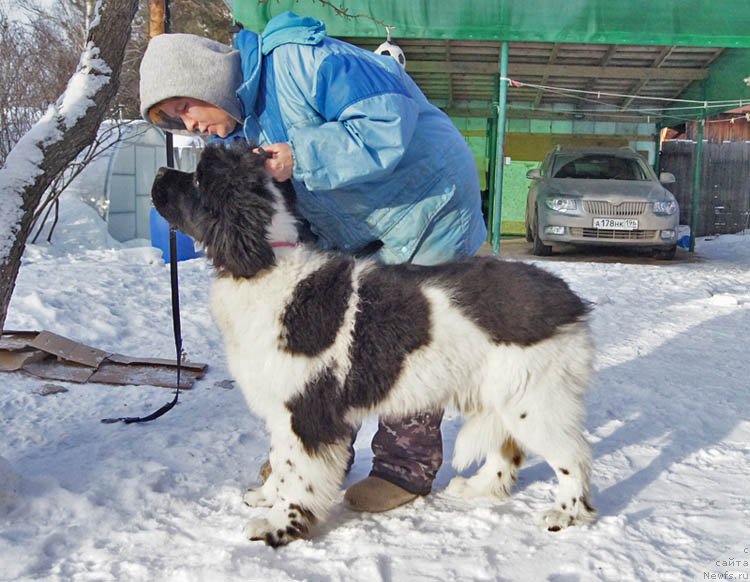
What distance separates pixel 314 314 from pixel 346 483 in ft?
3.46

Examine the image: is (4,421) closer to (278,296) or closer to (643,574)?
(278,296)

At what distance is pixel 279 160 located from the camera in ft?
8.73

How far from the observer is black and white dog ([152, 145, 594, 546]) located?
2.70 m

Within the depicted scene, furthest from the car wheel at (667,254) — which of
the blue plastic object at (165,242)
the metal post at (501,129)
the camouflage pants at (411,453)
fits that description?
the camouflage pants at (411,453)

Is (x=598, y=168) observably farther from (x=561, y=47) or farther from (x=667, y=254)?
(x=561, y=47)

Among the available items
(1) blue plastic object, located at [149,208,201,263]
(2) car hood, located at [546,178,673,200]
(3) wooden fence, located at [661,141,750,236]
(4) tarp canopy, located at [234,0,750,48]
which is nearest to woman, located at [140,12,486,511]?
(1) blue plastic object, located at [149,208,201,263]

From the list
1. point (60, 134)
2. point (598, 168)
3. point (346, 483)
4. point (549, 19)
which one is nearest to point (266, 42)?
point (60, 134)

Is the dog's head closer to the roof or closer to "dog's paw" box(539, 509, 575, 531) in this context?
"dog's paw" box(539, 509, 575, 531)

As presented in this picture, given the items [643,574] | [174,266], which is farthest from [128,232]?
[643,574]

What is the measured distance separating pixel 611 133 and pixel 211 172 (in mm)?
15342

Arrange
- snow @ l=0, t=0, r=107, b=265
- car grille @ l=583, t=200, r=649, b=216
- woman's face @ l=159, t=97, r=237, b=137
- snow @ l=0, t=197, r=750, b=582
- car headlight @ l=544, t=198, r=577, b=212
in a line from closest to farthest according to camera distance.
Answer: snow @ l=0, t=197, r=750, b=582 → woman's face @ l=159, t=97, r=237, b=137 → snow @ l=0, t=0, r=107, b=265 → car grille @ l=583, t=200, r=649, b=216 → car headlight @ l=544, t=198, r=577, b=212

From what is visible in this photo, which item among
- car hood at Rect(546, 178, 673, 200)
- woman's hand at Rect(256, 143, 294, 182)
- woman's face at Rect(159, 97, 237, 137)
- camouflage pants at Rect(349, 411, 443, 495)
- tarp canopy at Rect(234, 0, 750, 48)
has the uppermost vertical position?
tarp canopy at Rect(234, 0, 750, 48)

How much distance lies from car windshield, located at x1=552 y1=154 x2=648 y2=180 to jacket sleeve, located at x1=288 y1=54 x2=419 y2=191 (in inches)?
382

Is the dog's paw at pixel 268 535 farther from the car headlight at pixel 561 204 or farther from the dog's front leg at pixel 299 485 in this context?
the car headlight at pixel 561 204
